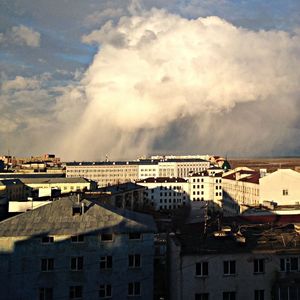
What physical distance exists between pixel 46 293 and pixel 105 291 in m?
3.13

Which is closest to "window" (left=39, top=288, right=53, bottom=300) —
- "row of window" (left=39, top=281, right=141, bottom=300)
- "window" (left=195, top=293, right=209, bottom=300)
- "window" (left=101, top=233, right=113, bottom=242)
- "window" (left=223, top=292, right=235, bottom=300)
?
"row of window" (left=39, top=281, right=141, bottom=300)

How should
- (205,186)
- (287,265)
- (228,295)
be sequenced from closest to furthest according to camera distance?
(228,295), (287,265), (205,186)

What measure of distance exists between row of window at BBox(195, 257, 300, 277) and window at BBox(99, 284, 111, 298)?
492cm

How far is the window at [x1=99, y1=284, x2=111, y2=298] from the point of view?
70.2ft

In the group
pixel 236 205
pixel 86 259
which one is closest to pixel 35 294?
pixel 86 259

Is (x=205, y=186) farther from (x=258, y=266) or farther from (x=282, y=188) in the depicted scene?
(x=258, y=266)

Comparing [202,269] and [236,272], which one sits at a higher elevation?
[202,269]

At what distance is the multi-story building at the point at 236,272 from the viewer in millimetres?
20234

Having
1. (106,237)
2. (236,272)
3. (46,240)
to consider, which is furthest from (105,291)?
(236,272)

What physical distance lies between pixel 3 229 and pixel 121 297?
743 centimetres

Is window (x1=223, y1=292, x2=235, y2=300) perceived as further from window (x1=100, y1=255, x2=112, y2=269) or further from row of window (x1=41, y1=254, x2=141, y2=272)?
window (x1=100, y1=255, x2=112, y2=269)

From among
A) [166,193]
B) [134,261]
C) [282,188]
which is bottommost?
[134,261]

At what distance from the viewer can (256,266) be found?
810 inches

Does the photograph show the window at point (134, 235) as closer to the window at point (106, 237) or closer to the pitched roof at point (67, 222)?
the pitched roof at point (67, 222)
